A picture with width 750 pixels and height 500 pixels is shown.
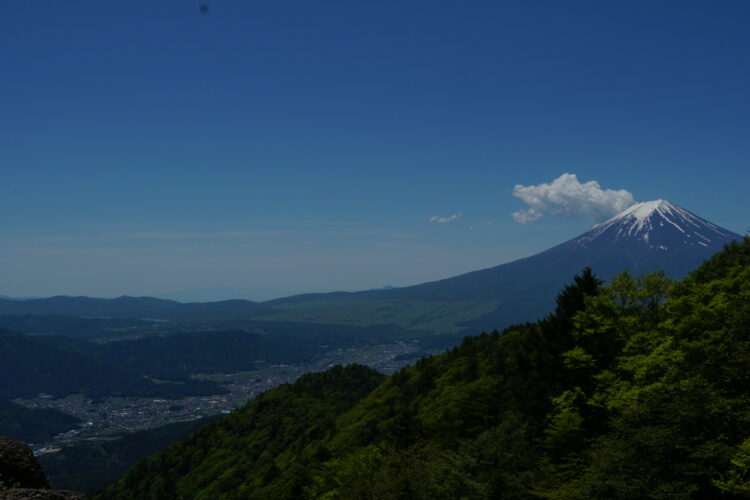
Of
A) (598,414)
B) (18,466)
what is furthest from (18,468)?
(598,414)

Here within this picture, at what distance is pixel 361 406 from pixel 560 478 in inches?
2849

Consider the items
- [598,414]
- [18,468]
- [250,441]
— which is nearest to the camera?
[18,468]

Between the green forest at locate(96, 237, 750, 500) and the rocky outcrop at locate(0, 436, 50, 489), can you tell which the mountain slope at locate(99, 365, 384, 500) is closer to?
the green forest at locate(96, 237, 750, 500)

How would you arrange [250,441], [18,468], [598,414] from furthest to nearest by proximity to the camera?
[250,441] < [598,414] < [18,468]

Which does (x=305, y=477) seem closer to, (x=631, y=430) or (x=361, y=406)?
(x=631, y=430)

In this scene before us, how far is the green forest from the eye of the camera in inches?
863

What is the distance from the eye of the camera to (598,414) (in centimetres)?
3356

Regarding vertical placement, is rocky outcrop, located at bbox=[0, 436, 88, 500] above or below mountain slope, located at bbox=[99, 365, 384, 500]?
above

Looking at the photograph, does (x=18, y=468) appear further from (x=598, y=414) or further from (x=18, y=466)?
(x=598, y=414)

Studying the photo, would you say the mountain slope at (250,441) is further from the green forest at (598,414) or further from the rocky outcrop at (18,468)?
the rocky outcrop at (18,468)

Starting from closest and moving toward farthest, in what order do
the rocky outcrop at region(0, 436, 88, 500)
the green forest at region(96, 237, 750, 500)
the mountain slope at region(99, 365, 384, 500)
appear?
the rocky outcrop at region(0, 436, 88, 500) → the green forest at region(96, 237, 750, 500) → the mountain slope at region(99, 365, 384, 500)

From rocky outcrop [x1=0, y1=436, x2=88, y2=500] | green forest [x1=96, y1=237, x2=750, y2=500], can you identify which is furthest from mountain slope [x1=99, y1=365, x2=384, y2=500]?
rocky outcrop [x1=0, y1=436, x2=88, y2=500]

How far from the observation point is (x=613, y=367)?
3434 cm

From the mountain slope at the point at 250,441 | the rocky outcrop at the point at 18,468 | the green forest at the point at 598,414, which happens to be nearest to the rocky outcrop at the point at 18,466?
the rocky outcrop at the point at 18,468
